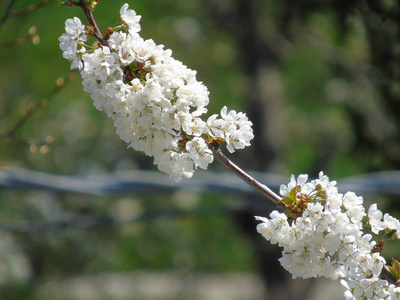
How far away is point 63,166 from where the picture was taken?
258 inches

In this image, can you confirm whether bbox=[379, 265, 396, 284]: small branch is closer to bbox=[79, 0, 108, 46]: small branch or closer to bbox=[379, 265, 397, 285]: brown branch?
bbox=[379, 265, 397, 285]: brown branch

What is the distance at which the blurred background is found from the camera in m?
5.23

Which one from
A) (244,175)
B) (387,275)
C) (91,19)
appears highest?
(91,19)

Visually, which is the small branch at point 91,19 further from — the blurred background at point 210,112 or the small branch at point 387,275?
the blurred background at point 210,112

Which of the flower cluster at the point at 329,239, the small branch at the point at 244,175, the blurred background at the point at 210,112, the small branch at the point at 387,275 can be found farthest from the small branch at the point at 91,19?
the blurred background at the point at 210,112

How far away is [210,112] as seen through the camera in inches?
265

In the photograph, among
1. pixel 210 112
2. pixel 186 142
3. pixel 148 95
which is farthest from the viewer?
pixel 210 112

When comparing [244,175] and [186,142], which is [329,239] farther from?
[186,142]

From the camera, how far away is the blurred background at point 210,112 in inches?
206

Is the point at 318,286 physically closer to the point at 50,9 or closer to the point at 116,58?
the point at 50,9

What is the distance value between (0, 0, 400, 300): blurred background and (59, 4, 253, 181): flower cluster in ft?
9.38

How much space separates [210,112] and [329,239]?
5482mm

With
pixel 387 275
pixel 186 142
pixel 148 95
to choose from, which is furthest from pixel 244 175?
pixel 387 275

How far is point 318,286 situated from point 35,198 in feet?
10.6
